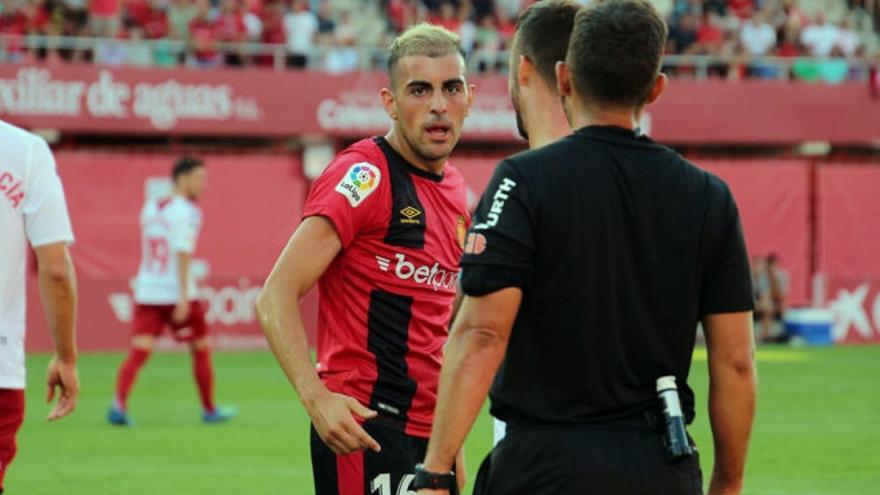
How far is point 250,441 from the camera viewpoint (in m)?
14.5

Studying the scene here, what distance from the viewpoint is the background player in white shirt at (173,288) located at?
15547 millimetres

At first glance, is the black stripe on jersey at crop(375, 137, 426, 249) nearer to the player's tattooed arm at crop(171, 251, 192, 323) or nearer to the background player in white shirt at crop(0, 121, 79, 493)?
the background player in white shirt at crop(0, 121, 79, 493)

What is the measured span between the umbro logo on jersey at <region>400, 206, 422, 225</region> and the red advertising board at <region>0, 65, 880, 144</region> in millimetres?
21962

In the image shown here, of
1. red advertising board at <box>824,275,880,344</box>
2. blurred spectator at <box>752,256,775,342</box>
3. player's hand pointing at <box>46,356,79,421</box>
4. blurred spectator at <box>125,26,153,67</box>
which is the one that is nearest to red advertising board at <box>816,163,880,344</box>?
red advertising board at <box>824,275,880,344</box>

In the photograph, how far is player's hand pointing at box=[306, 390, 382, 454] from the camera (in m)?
5.24

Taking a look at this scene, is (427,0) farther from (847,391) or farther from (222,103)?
(847,391)

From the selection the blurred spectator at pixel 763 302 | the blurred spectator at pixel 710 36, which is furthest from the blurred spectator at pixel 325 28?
the blurred spectator at pixel 763 302

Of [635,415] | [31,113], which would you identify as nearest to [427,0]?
[31,113]

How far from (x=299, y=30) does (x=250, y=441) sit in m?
17.2

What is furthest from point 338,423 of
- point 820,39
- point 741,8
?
point 741,8

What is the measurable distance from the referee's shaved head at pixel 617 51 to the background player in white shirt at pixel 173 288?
Answer: 11.3 m

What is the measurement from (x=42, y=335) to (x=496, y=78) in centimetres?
984

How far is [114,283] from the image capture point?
26.0 metres

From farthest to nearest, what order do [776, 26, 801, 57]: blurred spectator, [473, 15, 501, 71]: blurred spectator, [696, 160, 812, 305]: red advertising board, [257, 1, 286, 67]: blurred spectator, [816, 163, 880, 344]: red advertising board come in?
[776, 26, 801, 57]: blurred spectator < [816, 163, 880, 344]: red advertising board < [696, 160, 812, 305]: red advertising board < [473, 15, 501, 71]: blurred spectator < [257, 1, 286, 67]: blurred spectator
